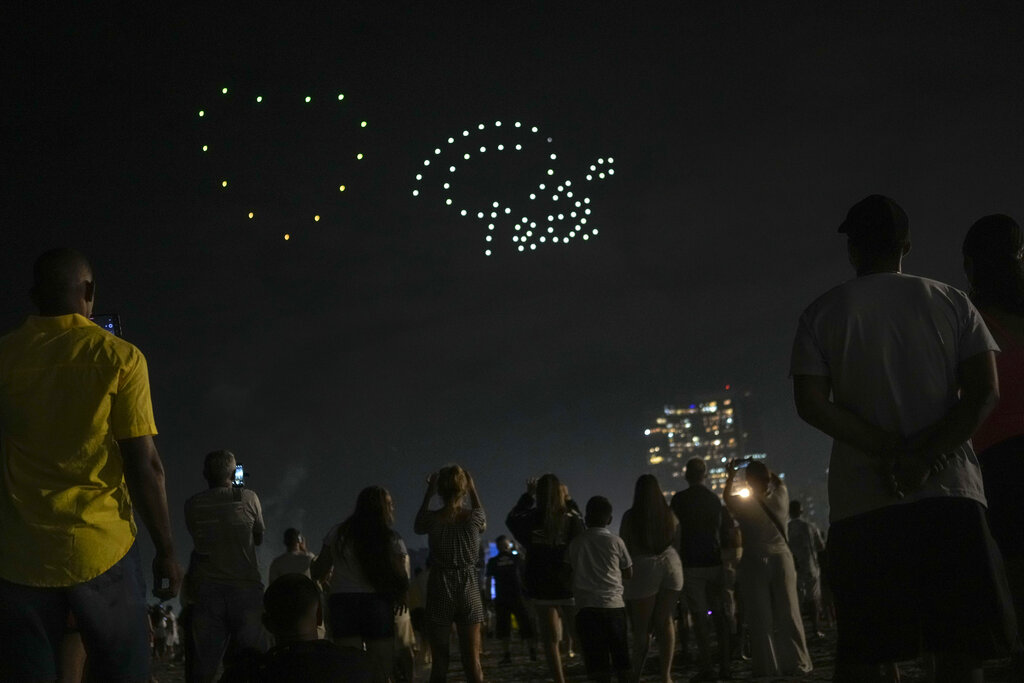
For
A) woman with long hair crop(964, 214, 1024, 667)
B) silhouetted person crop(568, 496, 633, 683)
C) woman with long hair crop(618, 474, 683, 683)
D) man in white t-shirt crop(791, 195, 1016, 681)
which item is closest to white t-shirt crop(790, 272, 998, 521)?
man in white t-shirt crop(791, 195, 1016, 681)

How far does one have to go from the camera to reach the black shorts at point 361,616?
28.5 feet

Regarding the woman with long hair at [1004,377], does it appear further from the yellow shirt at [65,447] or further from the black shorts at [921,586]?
the yellow shirt at [65,447]

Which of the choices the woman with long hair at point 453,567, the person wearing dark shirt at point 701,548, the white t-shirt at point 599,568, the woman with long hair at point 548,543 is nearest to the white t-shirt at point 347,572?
the woman with long hair at point 453,567

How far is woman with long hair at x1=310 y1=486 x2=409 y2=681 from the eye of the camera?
8.70 m

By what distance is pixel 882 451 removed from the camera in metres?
3.44

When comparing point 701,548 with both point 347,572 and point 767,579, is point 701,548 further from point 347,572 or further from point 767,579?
point 347,572

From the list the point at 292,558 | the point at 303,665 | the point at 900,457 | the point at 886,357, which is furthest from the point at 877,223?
the point at 292,558

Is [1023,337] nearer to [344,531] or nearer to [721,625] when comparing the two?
[344,531]

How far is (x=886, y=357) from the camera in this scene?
3.59 meters

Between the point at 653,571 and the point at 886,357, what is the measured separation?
276 inches

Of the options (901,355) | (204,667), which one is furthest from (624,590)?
(901,355)

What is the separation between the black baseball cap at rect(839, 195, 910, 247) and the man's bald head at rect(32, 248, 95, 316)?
3209 millimetres

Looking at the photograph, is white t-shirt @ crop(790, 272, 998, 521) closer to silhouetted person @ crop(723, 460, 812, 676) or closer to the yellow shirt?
the yellow shirt

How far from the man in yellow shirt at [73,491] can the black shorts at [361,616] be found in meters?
A: 4.88
